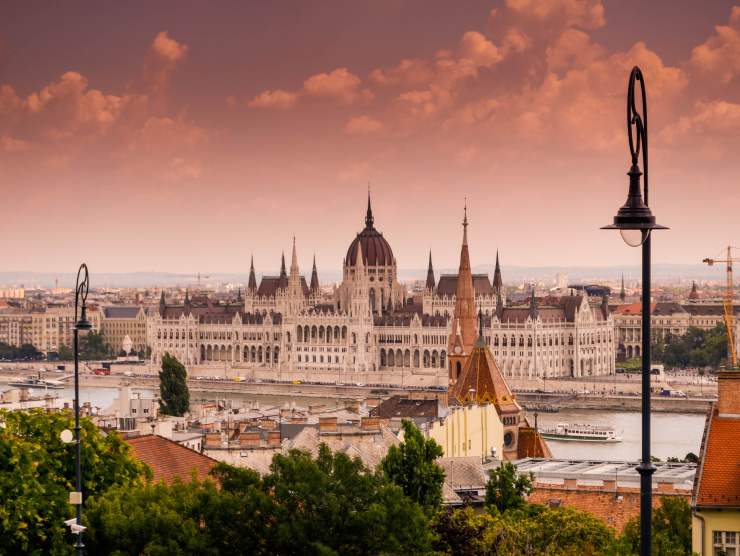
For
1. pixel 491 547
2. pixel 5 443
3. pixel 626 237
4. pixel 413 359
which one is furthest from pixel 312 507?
pixel 413 359

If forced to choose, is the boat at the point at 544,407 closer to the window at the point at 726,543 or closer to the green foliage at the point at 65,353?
the green foliage at the point at 65,353

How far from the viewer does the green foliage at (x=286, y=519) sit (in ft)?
47.4

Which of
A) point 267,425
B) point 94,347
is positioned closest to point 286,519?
point 267,425

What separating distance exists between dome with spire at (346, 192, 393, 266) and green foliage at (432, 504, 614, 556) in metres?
83.4

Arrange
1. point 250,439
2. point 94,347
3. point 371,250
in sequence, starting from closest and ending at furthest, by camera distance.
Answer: point 250,439 < point 371,250 < point 94,347

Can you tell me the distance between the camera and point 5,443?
15.8 meters

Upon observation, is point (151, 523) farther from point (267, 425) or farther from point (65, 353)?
point (65, 353)

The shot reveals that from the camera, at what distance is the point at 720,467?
14711mm

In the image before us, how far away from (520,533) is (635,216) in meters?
8.45

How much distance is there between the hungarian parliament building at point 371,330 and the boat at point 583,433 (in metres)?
21.8

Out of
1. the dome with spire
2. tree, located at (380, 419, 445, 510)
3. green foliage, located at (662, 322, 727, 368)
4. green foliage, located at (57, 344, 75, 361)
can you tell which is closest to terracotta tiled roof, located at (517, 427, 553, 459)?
tree, located at (380, 419, 445, 510)

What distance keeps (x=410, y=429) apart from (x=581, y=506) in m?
4.14

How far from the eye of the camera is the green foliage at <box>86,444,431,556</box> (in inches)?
569

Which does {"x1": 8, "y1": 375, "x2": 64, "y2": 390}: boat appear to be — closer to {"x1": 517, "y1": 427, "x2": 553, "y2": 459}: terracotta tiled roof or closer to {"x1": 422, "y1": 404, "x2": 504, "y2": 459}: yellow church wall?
{"x1": 517, "y1": 427, "x2": 553, "y2": 459}: terracotta tiled roof
